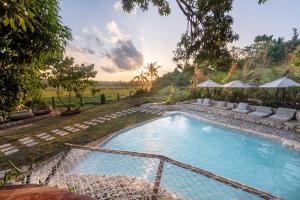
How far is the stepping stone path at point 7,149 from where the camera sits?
9.07 meters

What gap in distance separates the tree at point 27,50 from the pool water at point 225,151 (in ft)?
20.2

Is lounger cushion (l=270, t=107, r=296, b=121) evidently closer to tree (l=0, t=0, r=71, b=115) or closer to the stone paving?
the stone paving

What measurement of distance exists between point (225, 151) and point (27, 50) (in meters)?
9.85

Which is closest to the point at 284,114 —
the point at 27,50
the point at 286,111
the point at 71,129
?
the point at 286,111

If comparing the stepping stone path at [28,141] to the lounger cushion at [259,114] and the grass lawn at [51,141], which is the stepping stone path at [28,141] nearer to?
the grass lawn at [51,141]

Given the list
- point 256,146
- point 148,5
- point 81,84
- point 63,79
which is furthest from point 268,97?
point 63,79

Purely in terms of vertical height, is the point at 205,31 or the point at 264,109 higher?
the point at 205,31

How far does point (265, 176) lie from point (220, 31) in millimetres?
6009

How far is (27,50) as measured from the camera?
4555 millimetres

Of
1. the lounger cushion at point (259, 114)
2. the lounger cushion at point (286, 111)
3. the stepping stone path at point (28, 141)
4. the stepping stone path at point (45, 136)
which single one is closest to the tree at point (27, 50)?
the stepping stone path at point (28, 141)

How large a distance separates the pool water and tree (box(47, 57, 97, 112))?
7.59 m

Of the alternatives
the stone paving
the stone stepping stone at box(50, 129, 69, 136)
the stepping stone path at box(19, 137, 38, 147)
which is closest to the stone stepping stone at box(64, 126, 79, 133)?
the stone paving

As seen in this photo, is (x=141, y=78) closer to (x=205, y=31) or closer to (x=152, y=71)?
(x=152, y=71)

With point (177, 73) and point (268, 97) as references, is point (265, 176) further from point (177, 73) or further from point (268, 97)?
point (177, 73)
